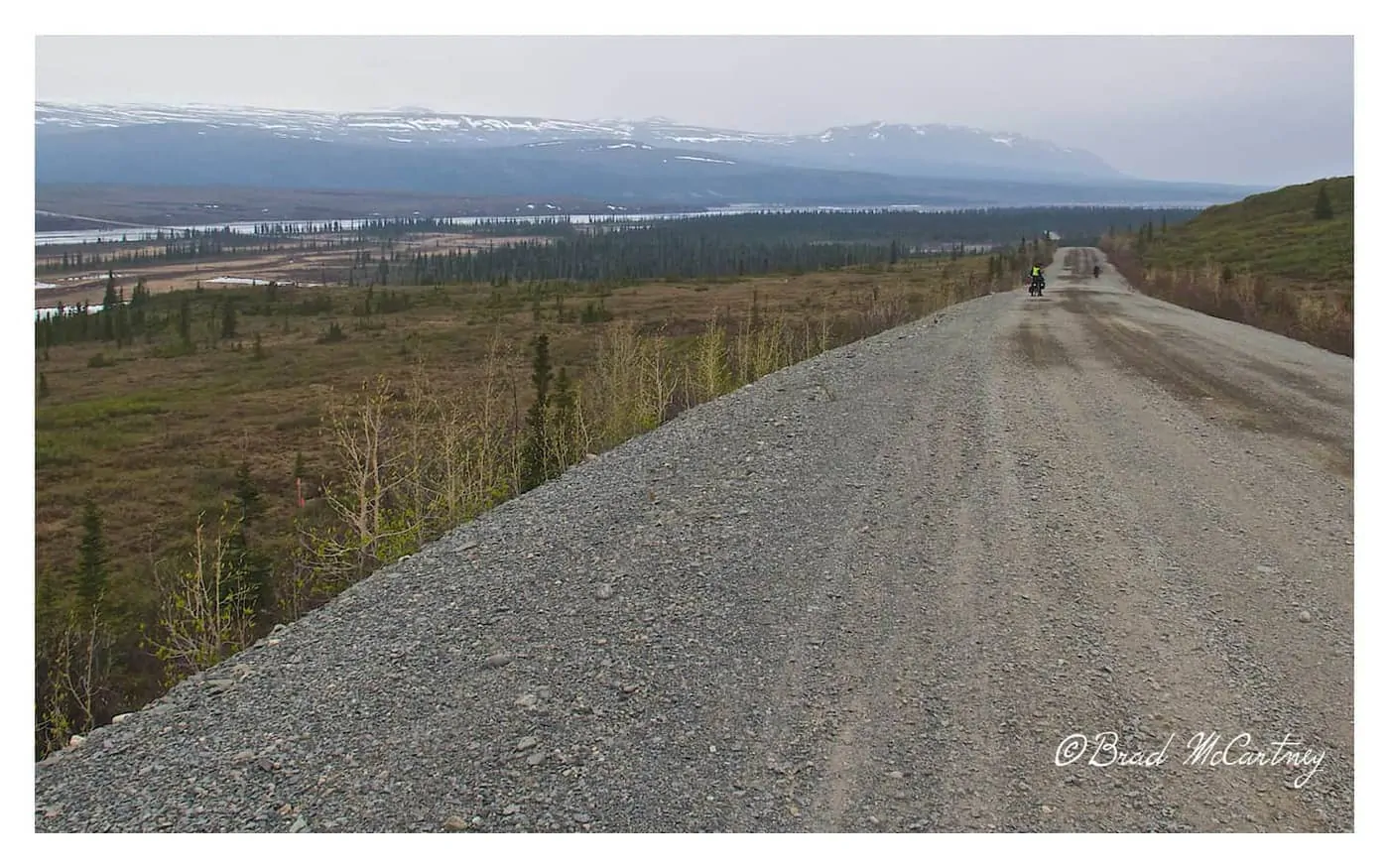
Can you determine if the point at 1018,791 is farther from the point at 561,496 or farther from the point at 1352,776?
the point at 561,496

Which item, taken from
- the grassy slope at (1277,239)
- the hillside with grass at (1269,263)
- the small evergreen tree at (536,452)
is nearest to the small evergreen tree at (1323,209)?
the hillside with grass at (1269,263)

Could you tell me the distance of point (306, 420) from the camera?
28.5 m

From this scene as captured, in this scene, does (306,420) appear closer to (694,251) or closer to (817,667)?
(817,667)

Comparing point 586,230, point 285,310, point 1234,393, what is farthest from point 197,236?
point 1234,393

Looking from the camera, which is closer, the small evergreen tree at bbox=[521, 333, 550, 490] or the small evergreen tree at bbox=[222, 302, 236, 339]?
the small evergreen tree at bbox=[521, 333, 550, 490]

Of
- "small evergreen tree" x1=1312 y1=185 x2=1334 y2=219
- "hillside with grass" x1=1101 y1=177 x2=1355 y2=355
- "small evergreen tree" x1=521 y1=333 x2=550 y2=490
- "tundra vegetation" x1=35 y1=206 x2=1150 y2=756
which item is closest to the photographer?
"tundra vegetation" x1=35 y1=206 x2=1150 y2=756

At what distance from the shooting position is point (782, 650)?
16.1 ft

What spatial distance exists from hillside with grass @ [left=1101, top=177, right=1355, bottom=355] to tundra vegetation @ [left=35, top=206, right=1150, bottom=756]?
6.85m

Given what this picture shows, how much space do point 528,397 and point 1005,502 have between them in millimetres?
20503

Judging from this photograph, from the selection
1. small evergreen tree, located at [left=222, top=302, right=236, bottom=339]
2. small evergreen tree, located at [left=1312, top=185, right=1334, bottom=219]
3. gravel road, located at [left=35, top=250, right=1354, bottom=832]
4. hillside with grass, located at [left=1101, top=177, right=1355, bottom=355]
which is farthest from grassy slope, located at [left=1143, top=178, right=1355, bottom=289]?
small evergreen tree, located at [left=222, top=302, right=236, bottom=339]

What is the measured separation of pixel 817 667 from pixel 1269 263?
41.4 metres

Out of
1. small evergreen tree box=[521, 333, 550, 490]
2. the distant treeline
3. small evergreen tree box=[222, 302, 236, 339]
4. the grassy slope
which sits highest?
the distant treeline

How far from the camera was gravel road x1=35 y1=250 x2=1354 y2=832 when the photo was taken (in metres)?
3.97

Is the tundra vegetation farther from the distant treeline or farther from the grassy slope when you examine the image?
the distant treeline
